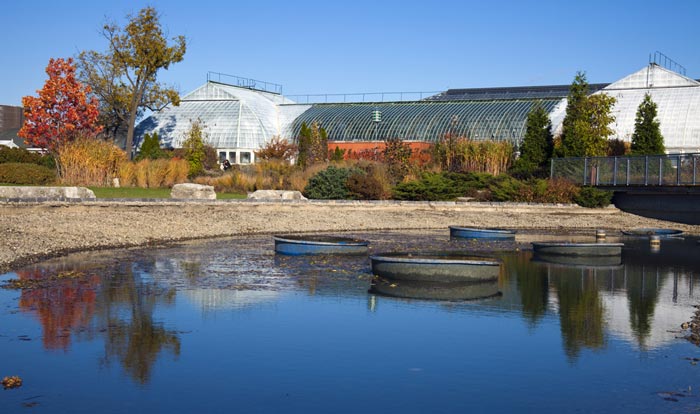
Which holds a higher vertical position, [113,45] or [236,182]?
[113,45]

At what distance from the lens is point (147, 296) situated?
16.3 m

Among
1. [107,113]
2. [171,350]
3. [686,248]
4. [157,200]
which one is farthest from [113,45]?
[171,350]

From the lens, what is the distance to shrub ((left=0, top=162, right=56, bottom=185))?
3753 cm

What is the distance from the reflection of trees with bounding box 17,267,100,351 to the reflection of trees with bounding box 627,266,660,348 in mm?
8880

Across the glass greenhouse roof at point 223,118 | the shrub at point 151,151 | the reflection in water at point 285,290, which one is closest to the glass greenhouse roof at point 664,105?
the glass greenhouse roof at point 223,118

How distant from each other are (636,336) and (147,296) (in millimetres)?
8925

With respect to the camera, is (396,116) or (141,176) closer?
(141,176)

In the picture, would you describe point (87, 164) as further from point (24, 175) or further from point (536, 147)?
point (536, 147)

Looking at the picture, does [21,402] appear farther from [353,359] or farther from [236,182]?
[236,182]

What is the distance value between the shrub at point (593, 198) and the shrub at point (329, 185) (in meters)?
11.3

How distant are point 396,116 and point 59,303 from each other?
52.8m

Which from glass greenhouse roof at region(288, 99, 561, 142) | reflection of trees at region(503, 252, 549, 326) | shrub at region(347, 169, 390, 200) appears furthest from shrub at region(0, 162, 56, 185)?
→ glass greenhouse roof at region(288, 99, 561, 142)

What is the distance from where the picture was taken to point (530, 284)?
63.3 feet

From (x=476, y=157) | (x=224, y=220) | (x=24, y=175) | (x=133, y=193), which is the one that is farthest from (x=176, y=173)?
(x=476, y=157)
